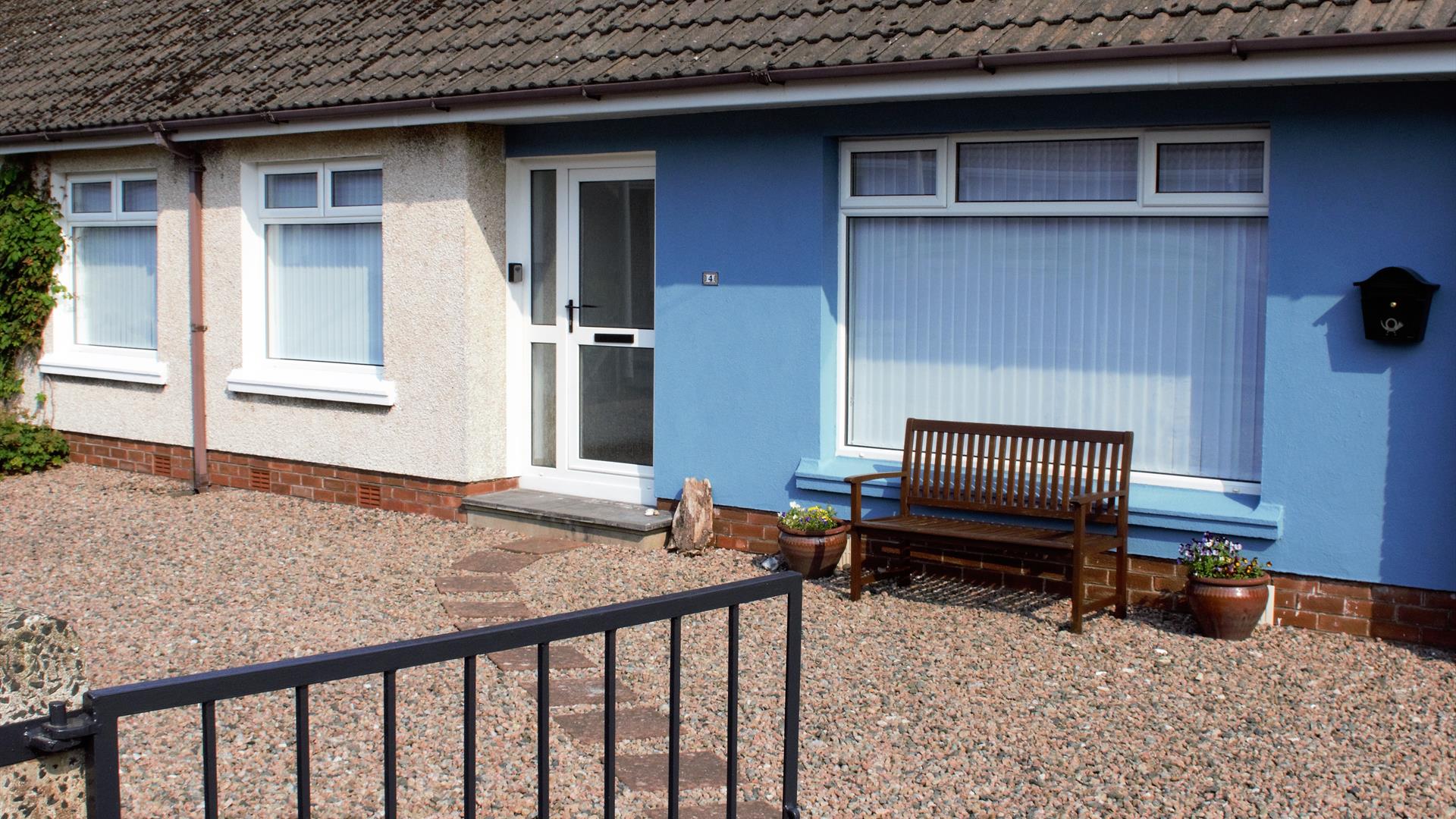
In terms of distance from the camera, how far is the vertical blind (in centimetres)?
761

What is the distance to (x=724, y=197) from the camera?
29.1ft

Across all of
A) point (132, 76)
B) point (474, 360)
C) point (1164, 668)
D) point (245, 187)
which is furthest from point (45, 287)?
point (1164, 668)

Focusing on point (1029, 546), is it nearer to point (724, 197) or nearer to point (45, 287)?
point (724, 197)

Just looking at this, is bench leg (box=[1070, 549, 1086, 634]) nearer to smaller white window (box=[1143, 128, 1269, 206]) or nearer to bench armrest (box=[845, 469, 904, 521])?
bench armrest (box=[845, 469, 904, 521])

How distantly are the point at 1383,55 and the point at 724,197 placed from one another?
12.4 feet

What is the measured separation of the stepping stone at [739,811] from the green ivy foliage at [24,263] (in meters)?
9.94

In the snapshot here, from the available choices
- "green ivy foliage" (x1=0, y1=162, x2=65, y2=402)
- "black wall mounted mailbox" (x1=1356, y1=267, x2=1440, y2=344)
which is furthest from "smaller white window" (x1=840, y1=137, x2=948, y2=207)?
"green ivy foliage" (x1=0, y1=162, x2=65, y2=402)

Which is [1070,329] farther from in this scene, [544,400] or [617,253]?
[544,400]

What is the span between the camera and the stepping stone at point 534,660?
259 inches

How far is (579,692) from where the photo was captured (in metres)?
6.25

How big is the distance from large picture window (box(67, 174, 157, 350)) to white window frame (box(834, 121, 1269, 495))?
630cm

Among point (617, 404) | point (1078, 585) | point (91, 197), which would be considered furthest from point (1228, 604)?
point (91, 197)

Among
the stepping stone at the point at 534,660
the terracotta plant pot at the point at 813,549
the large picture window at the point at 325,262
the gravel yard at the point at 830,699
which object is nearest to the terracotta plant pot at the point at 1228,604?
the gravel yard at the point at 830,699

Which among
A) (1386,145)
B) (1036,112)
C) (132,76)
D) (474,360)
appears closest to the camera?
(1386,145)
